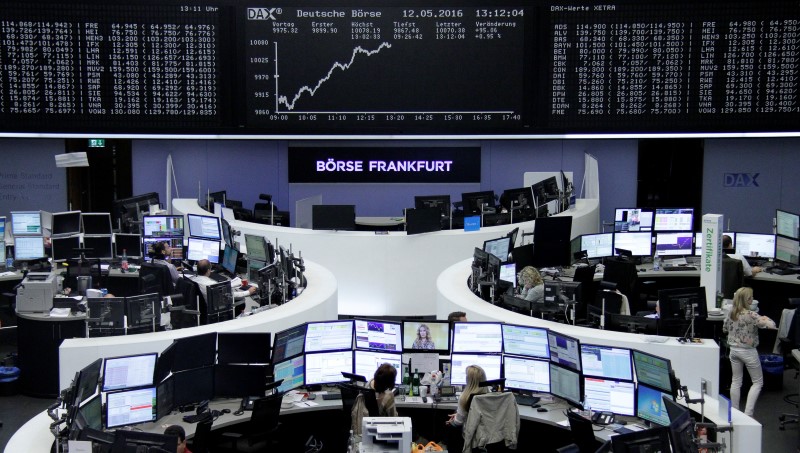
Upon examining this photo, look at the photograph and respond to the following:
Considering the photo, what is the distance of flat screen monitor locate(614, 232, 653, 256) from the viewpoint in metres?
13.7

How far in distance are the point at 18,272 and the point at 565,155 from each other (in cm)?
874

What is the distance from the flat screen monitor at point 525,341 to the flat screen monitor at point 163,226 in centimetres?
679

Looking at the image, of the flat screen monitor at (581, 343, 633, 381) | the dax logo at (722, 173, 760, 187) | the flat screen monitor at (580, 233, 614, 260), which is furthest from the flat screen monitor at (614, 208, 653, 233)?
the flat screen monitor at (581, 343, 633, 381)

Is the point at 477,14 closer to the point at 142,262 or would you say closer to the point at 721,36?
the point at 721,36

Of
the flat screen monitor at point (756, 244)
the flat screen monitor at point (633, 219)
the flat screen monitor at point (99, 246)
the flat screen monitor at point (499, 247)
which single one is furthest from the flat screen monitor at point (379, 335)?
the flat screen monitor at point (756, 244)

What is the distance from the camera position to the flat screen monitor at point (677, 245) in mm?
13945

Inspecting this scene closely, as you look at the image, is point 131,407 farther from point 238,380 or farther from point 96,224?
point 96,224

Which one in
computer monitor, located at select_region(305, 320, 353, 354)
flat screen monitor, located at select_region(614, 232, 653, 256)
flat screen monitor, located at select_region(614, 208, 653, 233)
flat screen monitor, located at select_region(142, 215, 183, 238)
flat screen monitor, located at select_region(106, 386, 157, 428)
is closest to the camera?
flat screen monitor, located at select_region(106, 386, 157, 428)

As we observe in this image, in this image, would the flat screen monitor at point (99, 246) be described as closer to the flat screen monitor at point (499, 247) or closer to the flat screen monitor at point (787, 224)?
the flat screen monitor at point (499, 247)

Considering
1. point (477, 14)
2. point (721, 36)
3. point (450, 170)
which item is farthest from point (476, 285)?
point (450, 170)

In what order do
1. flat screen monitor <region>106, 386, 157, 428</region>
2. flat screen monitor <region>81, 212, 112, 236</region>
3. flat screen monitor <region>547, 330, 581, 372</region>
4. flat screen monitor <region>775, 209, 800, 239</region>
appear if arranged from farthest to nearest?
flat screen monitor <region>81, 212, 112, 236</region> < flat screen monitor <region>775, 209, 800, 239</region> < flat screen monitor <region>547, 330, 581, 372</region> < flat screen monitor <region>106, 386, 157, 428</region>

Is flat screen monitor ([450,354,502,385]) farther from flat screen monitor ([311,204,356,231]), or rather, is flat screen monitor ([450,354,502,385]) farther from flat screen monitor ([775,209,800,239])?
flat screen monitor ([775,209,800,239])

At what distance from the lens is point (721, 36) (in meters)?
13.2

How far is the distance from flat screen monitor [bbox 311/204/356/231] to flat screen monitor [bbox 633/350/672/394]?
610 cm
